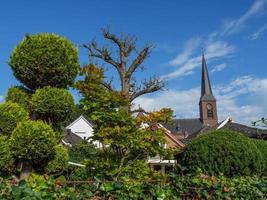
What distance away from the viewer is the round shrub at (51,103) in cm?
639

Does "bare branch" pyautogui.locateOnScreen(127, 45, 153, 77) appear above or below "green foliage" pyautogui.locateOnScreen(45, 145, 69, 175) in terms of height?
above

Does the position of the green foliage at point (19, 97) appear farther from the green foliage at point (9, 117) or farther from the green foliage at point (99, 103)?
the green foliage at point (99, 103)

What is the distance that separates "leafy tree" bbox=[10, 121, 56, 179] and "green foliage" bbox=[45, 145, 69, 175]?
41 centimetres

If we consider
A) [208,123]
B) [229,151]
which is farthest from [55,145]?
[208,123]

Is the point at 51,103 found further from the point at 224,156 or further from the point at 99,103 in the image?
the point at 224,156

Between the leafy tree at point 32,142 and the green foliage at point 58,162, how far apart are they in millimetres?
409

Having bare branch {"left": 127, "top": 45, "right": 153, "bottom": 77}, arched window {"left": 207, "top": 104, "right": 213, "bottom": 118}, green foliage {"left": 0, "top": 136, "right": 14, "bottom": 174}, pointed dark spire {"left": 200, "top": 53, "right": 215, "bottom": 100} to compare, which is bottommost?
green foliage {"left": 0, "top": 136, "right": 14, "bottom": 174}

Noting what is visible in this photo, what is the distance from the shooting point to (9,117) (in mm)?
6238

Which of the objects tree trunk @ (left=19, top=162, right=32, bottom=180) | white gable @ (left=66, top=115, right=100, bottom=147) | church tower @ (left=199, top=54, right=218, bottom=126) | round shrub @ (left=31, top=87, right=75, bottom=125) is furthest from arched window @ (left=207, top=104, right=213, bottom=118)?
tree trunk @ (left=19, top=162, right=32, bottom=180)

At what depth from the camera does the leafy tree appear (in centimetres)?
586

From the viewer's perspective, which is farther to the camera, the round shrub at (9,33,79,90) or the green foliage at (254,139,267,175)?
the green foliage at (254,139,267,175)

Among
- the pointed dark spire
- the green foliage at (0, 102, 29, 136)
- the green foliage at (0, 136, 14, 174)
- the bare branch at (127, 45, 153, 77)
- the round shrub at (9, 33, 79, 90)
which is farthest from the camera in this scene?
the pointed dark spire

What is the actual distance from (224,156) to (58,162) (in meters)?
5.76

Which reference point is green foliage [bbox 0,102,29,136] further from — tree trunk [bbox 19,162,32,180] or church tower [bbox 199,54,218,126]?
church tower [bbox 199,54,218,126]
